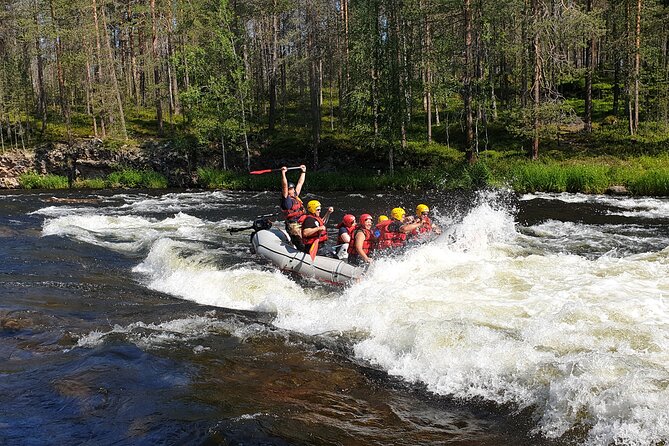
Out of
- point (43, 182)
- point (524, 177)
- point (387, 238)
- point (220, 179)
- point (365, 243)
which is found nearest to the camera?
point (365, 243)

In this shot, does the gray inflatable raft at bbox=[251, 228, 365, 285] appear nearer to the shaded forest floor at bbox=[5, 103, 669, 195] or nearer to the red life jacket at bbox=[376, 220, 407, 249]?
the red life jacket at bbox=[376, 220, 407, 249]

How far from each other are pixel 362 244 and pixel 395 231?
1.09 metres

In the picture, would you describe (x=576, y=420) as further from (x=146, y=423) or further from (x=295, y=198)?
(x=295, y=198)

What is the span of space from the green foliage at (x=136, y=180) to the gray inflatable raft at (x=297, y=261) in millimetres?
22582

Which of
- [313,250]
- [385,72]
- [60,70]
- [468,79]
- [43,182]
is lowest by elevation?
[313,250]

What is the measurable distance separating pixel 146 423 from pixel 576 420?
3.95m

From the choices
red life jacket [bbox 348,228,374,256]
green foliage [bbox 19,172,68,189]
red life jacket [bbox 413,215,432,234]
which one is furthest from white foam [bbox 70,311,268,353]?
green foliage [bbox 19,172,68,189]

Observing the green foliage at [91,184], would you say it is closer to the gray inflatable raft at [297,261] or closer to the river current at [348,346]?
the river current at [348,346]

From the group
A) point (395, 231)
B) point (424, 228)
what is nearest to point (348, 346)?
point (395, 231)

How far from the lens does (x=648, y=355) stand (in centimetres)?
633

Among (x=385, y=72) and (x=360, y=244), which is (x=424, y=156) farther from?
(x=360, y=244)

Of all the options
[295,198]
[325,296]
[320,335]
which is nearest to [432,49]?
[295,198]

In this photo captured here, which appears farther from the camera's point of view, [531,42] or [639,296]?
[531,42]

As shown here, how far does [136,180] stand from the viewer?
33.2 metres
